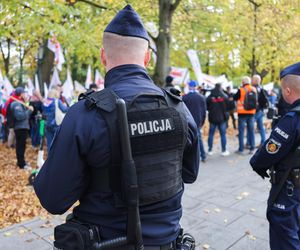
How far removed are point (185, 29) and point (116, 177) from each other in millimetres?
12275

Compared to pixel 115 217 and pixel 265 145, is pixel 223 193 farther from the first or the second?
pixel 115 217

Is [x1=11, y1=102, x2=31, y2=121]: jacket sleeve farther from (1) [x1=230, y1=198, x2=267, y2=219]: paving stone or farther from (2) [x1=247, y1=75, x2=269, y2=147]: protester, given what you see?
(2) [x1=247, y1=75, x2=269, y2=147]: protester

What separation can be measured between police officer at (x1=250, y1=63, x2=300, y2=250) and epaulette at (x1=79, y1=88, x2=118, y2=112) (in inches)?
70.5

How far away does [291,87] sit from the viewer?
9.75 feet

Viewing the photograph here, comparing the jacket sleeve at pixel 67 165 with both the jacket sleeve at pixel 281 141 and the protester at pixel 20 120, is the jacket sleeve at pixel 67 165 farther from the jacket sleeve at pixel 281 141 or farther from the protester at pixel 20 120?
the protester at pixel 20 120

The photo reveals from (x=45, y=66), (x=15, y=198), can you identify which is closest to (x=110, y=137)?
(x=15, y=198)

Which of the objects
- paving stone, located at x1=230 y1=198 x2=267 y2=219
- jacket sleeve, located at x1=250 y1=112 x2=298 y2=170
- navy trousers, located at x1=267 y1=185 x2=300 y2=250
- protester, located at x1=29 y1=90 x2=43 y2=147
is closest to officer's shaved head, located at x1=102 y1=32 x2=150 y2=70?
jacket sleeve, located at x1=250 y1=112 x2=298 y2=170

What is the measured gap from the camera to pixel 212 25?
44.9 ft

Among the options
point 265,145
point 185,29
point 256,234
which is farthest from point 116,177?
point 185,29

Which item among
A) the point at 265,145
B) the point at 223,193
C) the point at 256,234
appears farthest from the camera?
the point at 223,193

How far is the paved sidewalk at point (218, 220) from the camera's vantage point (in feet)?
13.0

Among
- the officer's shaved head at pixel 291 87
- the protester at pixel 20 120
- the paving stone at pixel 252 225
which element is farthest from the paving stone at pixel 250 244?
the protester at pixel 20 120

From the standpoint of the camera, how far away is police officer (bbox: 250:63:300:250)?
2834mm

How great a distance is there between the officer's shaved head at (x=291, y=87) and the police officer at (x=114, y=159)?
4.82 ft
